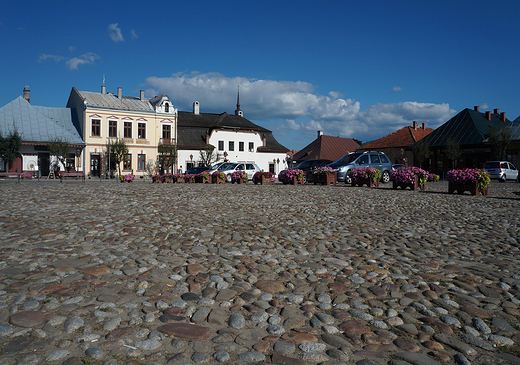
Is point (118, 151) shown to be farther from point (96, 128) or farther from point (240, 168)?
point (240, 168)

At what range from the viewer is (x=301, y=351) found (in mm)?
2416

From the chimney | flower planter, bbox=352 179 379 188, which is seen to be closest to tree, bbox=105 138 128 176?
the chimney

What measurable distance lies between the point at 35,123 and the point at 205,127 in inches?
763

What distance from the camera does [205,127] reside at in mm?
49438

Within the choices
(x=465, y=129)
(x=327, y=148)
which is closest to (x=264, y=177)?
(x=465, y=129)

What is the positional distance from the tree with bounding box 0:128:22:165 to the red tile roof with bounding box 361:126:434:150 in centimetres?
4430

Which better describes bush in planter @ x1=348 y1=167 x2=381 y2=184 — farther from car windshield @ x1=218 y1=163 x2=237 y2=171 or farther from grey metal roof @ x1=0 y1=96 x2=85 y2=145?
grey metal roof @ x1=0 y1=96 x2=85 y2=145

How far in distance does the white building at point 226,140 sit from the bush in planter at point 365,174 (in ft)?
102

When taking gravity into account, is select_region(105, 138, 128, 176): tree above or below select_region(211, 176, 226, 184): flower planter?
above

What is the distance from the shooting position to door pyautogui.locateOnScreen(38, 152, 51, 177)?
3816cm

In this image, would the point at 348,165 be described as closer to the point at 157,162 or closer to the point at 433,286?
the point at 433,286

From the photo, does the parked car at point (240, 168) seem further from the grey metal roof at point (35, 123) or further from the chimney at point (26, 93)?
the chimney at point (26, 93)

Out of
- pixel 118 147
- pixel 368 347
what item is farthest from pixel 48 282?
pixel 118 147

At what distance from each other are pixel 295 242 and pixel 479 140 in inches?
1730
